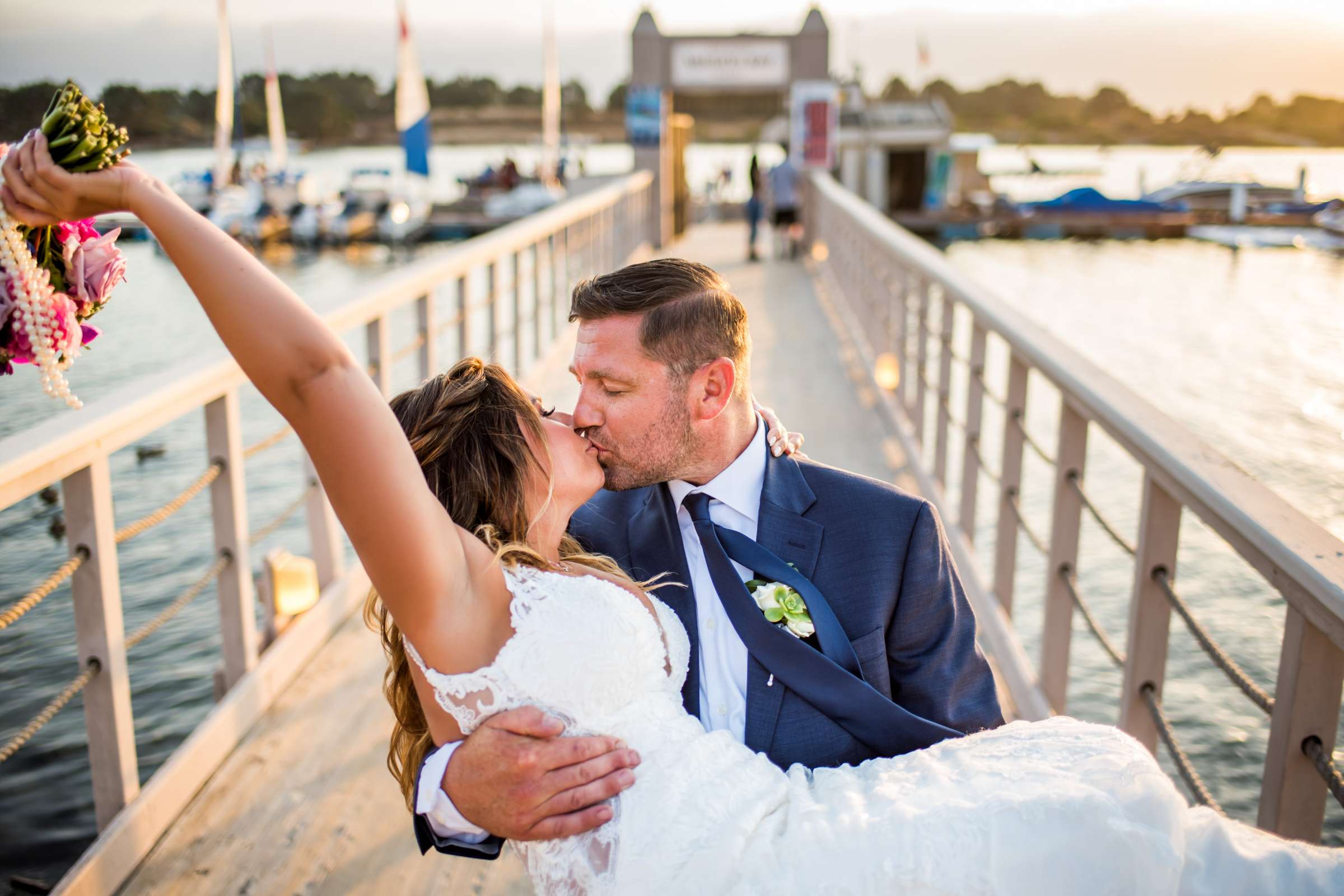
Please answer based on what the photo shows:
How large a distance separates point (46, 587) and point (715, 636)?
1.27 metres

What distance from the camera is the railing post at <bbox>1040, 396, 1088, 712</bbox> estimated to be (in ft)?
9.36

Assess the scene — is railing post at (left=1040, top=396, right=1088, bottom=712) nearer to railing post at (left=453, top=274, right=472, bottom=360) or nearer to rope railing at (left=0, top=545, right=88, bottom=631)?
rope railing at (left=0, top=545, right=88, bottom=631)

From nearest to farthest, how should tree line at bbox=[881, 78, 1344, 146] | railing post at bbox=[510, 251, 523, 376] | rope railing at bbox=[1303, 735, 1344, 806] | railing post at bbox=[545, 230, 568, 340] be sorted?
rope railing at bbox=[1303, 735, 1344, 806] → railing post at bbox=[510, 251, 523, 376] → tree line at bbox=[881, 78, 1344, 146] → railing post at bbox=[545, 230, 568, 340]

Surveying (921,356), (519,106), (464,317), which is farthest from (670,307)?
(519,106)

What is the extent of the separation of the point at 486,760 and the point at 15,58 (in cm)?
273

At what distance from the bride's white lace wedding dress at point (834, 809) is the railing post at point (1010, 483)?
6.10ft

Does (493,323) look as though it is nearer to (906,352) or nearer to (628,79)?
(906,352)

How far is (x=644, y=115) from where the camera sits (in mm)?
14453

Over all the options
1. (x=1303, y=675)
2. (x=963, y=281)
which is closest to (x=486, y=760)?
(x=1303, y=675)

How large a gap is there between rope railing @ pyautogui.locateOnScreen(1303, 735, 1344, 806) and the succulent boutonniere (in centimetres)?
74

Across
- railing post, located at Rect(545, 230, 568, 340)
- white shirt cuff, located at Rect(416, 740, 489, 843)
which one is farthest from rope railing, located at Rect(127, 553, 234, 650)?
railing post, located at Rect(545, 230, 568, 340)

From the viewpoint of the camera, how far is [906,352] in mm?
6281

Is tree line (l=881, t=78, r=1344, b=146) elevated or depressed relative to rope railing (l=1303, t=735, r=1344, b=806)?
elevated

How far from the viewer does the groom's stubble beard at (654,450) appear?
6.37ft
